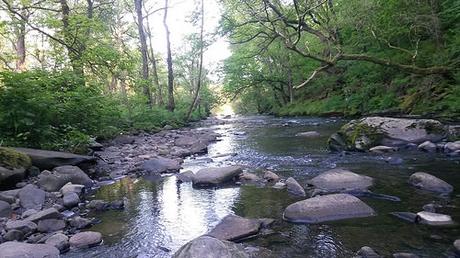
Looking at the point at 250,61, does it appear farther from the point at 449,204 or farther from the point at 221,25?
the point at 449,204

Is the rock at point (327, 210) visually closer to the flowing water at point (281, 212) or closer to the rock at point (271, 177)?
the flowing water at point (281, 212)

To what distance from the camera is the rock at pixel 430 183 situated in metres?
5.22

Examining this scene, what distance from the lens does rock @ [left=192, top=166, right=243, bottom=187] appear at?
6.71 metres

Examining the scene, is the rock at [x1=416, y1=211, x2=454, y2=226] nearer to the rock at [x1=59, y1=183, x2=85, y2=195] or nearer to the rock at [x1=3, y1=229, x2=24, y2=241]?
the rock at [x1=3, y1=229, x2=24, y2=241]

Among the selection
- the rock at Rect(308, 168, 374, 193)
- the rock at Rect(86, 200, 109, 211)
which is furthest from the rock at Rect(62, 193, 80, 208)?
the rock at Rect(308, 168, 374, 193)

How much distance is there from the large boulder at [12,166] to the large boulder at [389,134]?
699cm

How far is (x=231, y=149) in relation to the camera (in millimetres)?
11172

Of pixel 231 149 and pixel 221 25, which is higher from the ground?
pixel 221 25

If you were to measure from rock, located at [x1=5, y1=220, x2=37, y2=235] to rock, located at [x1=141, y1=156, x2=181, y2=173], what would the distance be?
3.80 m

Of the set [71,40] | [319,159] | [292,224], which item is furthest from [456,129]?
[71,40]

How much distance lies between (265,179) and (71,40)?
26.5 ft

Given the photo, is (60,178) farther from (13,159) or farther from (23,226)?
(23,226)

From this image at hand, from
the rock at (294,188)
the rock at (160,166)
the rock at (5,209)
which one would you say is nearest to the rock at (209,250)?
the rock at (294,188)

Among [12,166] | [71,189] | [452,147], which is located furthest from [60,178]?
[452,147]
